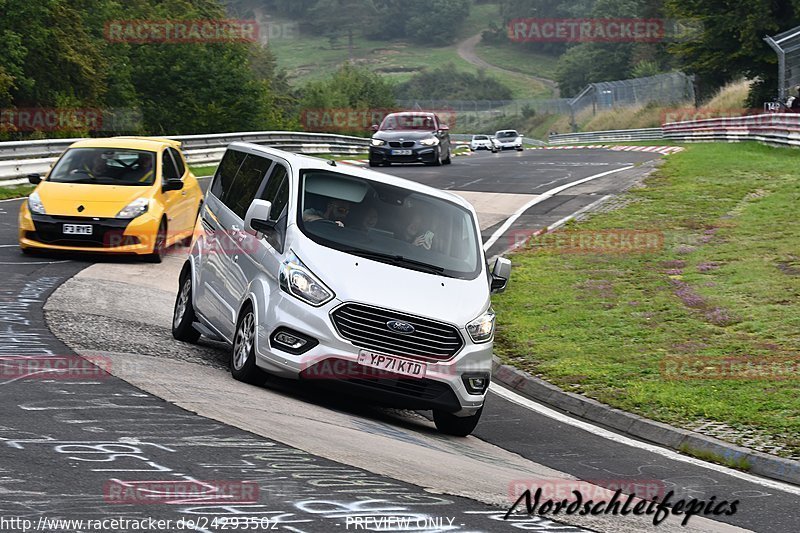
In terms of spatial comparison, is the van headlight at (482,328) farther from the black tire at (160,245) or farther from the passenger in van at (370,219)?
the black tire at (160,245)

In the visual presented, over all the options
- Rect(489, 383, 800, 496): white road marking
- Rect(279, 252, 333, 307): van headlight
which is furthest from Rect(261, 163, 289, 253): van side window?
Rect(489, 383, 800, 496): white road marking

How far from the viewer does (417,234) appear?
411 inches

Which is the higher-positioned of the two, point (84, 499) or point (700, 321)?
point (84, 499)

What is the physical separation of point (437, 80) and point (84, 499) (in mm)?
173692

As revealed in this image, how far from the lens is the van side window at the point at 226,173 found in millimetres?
12088

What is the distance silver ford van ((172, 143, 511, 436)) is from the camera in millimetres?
9281

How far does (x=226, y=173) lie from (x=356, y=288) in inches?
138

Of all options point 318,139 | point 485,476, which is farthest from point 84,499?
point 318,139

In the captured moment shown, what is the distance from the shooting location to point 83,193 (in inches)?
664

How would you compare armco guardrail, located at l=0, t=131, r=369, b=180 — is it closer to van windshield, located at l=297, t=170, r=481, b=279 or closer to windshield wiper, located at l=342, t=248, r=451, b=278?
van windshield, located at l=297, t=170, r=481, b=279

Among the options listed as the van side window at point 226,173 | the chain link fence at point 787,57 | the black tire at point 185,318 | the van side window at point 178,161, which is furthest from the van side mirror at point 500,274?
the chain link fence at point 787,57

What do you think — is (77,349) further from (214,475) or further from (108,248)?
(108,248)

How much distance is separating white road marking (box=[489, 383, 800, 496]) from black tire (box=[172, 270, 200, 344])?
3166mm
